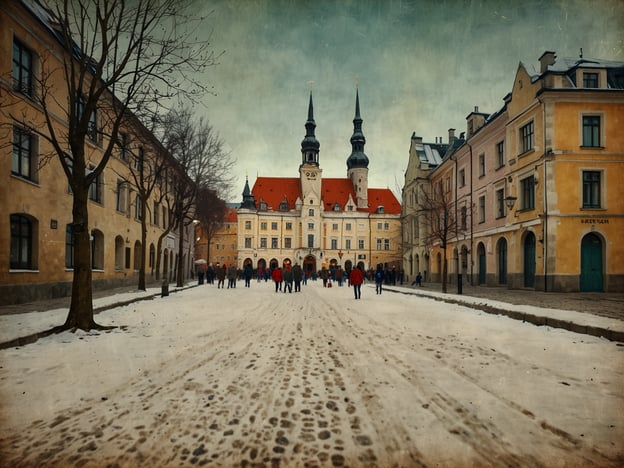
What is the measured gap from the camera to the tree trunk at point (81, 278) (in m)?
8.86

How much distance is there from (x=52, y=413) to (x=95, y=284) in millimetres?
20108

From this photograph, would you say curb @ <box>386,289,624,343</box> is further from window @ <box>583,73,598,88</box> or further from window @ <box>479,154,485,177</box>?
window @ <box>479,154,485,177</box>

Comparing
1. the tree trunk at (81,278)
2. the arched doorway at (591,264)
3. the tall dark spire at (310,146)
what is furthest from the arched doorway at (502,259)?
the tall dark spire at (310,146)

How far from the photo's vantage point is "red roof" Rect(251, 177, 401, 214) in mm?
83125

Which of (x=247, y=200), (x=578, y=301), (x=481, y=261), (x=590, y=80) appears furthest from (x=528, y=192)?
(x=247, y=200)

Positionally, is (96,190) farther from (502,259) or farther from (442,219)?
(502,259)

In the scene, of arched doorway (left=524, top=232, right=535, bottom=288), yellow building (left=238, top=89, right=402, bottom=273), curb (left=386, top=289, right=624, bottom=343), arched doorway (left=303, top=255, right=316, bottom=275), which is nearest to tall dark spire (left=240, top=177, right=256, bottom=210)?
yellow building (left=238, top=89, right=402, bottom=273)

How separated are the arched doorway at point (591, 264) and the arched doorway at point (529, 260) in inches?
96.6

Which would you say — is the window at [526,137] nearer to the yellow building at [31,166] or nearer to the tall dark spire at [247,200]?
the yellow building at [31,166]

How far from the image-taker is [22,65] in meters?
14.8

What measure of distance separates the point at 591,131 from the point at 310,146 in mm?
64986

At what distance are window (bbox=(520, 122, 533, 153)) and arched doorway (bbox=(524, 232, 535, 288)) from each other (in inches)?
203

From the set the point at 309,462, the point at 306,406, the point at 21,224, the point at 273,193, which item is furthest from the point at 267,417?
the point at 273,193

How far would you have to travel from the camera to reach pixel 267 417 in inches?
148
